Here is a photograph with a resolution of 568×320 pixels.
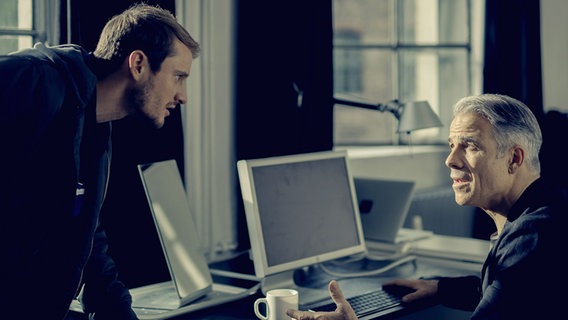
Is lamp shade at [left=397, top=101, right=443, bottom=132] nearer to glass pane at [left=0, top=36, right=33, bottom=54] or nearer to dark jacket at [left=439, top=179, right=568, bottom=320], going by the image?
dark jacket at [left=439, top=179, right=568, bottom=320]

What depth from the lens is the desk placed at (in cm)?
195

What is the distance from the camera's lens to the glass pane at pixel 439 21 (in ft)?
15.3

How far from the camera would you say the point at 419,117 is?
8.42 feet

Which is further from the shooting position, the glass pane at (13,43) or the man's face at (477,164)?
the glass pane at (13,43)

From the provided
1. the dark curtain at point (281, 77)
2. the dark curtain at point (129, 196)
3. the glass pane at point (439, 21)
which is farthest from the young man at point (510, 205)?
the glass pane at point (439, 21)

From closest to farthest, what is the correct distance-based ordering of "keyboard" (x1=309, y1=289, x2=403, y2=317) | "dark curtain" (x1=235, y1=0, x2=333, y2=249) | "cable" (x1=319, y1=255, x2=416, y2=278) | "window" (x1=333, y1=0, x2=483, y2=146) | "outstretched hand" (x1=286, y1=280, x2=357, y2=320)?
"outstretched hand" (x1=286, y1=280, x2=357, y2=320) → "keyboard" (x1=309, y1=289, x2=403, y2=317) → "cable" (x1=319, y1=255, x2=416, y2=278) → "dark curtain" (x1=235, y1=0, x2=333, y2=249) → "window" (x1=333, y1=0, x2=483, y2=146)

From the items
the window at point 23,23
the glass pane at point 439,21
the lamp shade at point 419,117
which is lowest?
the lamp shade at point 419,117

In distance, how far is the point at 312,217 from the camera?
222 cm

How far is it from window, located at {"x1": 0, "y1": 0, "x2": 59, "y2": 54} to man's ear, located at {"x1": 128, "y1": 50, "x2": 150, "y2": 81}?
3.00ft

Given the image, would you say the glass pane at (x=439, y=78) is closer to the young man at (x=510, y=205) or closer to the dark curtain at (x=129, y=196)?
the dark curtain at (x=129, y=196)

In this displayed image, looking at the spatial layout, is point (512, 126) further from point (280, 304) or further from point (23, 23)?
point (23, 23)

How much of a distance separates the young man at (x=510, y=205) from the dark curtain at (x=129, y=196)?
38.4 inches

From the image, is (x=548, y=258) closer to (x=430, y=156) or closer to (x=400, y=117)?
(x=400, y=117)

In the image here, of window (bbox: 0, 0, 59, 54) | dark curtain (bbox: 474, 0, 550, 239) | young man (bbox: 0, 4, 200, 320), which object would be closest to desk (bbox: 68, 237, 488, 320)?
young man (bbox: 0, 4, 200, 320)
